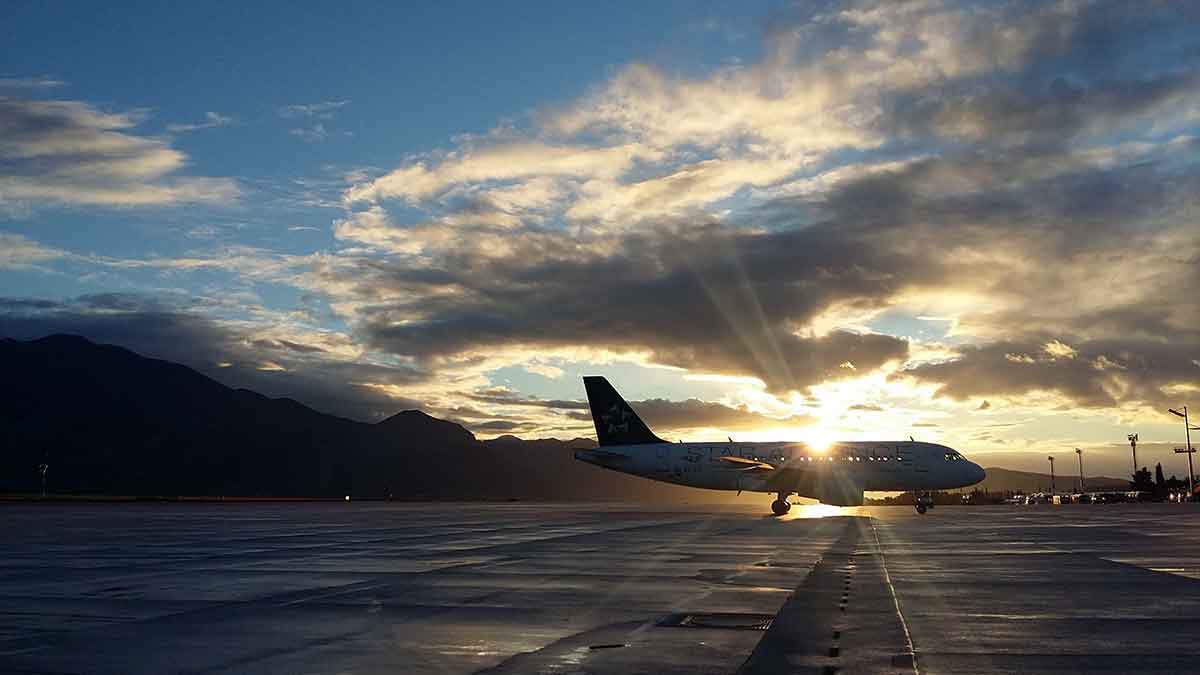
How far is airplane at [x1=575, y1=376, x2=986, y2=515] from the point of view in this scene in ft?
229

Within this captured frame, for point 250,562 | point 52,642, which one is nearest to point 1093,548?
point 250,562

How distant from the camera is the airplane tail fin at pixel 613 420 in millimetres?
86500

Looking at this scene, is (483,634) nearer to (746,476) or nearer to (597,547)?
(597,547)

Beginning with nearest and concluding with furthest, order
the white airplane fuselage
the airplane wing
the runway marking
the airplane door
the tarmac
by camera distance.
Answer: the runway marking < the tarmac < the white airplane fuselage < the airplane door < the airplane wing

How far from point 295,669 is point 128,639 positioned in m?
2.62

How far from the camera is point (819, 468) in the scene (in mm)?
70062

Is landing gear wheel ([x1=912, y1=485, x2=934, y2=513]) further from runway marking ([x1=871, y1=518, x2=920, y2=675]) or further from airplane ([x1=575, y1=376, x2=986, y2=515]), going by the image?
runway marking ([x1=871, y1=518, x2=920, y2=675])

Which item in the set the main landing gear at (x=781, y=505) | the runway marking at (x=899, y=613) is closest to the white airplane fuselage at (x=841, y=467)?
the main landing gear at (x=781, y=505)

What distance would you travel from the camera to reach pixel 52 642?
30.9ft

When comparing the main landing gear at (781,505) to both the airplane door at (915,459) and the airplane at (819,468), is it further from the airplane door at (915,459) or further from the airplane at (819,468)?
the airplane door at (915,459)

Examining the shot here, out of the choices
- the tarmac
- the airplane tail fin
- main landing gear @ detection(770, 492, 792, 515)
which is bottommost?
the tarmac

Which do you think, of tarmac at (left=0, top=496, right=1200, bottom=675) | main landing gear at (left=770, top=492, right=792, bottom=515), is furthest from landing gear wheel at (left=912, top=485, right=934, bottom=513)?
tarmac at (left=0, top=496, right=1200, bottom=675)

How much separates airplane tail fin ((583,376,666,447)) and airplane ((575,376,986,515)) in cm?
712

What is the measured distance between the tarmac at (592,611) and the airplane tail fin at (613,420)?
204ft
